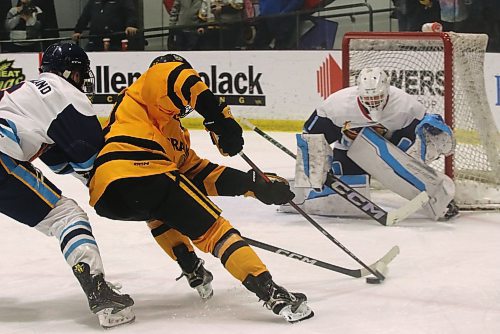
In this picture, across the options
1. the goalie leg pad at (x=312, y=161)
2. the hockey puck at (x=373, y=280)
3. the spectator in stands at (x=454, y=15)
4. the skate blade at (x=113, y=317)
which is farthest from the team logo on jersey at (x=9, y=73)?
the skate blade at (x=113, y=317)

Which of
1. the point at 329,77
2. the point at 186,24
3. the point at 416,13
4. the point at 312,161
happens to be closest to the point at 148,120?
the point at 312,161

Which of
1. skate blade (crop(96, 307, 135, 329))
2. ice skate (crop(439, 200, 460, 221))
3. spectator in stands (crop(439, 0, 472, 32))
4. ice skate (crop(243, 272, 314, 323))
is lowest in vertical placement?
ice skate (crop(439, 200, 460, 221))

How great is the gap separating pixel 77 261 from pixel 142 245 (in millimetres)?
1109

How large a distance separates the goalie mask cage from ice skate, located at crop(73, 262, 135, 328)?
2127mm

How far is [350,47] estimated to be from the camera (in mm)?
4285

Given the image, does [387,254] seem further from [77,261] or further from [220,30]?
[220,30]

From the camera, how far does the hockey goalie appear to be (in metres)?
3.61


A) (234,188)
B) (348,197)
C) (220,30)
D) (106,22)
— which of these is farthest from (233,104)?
(234,188)

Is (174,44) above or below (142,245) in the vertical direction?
above

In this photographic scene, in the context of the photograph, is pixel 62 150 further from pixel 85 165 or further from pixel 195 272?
pixel 195 272

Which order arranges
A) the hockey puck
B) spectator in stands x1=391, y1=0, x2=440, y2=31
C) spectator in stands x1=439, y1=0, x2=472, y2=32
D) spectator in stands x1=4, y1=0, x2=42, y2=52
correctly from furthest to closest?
spectator in stands x1=4, y1=0, x2=42, y2=52, spectator in stands x1=391, y1=0, x2=440, y2=31, spectator in stands x1=439, y1=0, x2=472, y2=32, the hockey puck

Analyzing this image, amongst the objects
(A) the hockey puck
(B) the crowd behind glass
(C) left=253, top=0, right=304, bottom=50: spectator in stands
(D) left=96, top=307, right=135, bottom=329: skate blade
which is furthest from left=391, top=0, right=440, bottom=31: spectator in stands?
(D) left=96, top=307, right=135, bottom=329: skate blade

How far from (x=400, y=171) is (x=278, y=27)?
3094mm

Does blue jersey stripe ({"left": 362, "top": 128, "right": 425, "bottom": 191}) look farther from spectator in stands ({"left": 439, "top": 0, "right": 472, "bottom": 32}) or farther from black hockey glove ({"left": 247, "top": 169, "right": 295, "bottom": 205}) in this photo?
spectator in stands ({"left": 439, "top": 0, "right": 472, "bottom": 32})
